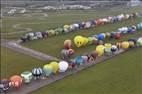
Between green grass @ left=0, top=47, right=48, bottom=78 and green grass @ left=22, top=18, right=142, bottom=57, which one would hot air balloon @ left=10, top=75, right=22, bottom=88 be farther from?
green grass @ left=22, top=18, right=142, bottom=57

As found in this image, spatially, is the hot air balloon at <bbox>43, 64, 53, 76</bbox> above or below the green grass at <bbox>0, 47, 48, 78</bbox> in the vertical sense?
above

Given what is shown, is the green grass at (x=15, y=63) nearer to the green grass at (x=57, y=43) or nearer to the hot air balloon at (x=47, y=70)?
the hot air balloon at (x=47, y=70)

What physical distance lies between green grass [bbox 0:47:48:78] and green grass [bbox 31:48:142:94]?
34.2 feet

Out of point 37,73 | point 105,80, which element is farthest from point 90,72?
point 37,73

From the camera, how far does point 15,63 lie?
6988 cm

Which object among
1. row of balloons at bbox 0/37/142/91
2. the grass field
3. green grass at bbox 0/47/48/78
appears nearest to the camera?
row of balloons at bbox 0/37/142/91

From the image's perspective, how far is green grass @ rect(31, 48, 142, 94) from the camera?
53.6 meters

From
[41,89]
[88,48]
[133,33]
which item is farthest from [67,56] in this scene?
[133,33]

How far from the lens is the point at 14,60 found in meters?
72.2

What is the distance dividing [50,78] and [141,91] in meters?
16.9

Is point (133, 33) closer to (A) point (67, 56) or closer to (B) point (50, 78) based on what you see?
(A) point (67, 56)

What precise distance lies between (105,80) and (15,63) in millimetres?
21738

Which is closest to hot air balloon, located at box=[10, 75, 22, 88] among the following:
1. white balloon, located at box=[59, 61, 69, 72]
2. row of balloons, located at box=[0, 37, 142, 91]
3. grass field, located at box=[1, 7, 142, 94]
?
row of balloons, located at box=[0, 37, 142, 91]

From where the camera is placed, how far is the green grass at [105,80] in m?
53.6
